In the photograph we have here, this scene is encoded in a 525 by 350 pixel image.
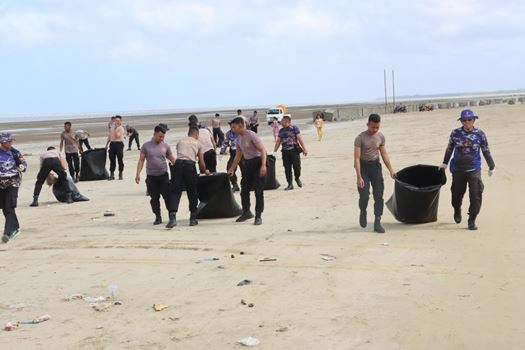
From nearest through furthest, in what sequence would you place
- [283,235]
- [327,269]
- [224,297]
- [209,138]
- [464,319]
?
[464,319]
[224,297]
[327,269]
[283,235]
[209,138]

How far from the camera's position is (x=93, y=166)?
55.9 ft

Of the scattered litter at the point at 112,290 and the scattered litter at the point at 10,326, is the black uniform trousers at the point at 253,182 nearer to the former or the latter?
the scattered litter at the point at 112,290

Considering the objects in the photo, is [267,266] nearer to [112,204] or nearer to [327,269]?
[327,269]

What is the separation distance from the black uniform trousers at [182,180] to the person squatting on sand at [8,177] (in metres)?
2.21

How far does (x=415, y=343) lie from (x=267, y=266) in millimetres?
2645

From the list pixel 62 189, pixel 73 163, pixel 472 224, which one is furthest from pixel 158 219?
pixel 73 163

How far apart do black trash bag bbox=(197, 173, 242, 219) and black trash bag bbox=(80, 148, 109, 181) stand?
288 inches

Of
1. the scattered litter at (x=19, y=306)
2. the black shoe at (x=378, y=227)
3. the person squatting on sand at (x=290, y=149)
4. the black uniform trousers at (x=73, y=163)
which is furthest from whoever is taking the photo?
the black uniform trousers at (x=73, y=163)

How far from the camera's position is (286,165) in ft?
45.1

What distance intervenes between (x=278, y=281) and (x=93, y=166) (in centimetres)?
1154

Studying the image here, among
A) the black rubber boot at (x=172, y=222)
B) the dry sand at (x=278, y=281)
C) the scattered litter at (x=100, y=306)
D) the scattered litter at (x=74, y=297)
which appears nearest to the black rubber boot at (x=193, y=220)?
the dry sand at (x=278, y=281)

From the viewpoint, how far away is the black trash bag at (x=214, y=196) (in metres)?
10.4

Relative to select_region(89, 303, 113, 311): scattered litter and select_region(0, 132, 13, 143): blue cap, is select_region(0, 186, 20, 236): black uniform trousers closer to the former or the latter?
select_region(0, 132, 13, 143): blue cap

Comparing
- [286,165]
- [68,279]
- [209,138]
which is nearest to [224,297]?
[68,279]
